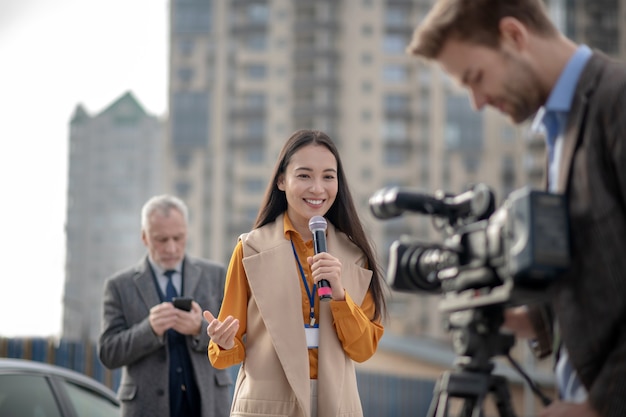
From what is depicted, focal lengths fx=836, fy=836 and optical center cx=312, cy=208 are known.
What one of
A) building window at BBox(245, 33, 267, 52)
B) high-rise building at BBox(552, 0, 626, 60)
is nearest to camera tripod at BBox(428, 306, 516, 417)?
building window at BBox(245, 33, 267, 52)

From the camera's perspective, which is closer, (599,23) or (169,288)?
(169,288)

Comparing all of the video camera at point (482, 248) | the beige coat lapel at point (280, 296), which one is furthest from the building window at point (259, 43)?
the video camera at point (482, 248)

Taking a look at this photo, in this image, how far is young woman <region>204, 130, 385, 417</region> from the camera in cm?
311

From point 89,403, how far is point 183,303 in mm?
1393

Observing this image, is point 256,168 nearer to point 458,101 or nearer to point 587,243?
point 458,101

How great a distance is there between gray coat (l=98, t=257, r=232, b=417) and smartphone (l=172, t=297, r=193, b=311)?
0.51 ft

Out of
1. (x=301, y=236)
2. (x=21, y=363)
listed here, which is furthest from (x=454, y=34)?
(x=21, y=363)

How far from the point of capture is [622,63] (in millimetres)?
2287

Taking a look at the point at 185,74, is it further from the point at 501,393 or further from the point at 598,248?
the point at 598,248

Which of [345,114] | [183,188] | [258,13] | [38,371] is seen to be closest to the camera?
[38,371]

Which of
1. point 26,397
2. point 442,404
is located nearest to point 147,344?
point 26,397

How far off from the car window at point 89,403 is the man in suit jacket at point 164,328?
2.12 ft

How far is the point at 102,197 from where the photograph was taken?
111812 millimetres

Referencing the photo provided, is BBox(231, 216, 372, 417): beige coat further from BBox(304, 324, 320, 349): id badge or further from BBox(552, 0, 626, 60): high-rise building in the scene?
BBox(552, 0, 626, 60): high-rise building
